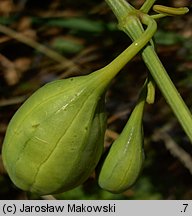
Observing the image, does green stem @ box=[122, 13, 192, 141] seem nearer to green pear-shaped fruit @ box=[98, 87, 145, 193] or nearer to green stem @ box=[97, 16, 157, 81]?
green stem @ box=[97, 16, 157, 81]

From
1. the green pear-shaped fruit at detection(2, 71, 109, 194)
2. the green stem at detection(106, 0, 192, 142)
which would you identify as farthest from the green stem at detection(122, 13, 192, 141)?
the green pear-shaped fruit at detection(2, 71, 109, 194)

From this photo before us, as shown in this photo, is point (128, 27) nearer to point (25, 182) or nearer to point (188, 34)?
point (25, 182)

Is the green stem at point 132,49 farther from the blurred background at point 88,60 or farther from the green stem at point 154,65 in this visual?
the blurred background at point 88,60

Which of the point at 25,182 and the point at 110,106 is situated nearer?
the point at 25,182

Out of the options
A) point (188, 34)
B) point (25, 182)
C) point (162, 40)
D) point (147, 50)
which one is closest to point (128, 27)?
point (147, 50)

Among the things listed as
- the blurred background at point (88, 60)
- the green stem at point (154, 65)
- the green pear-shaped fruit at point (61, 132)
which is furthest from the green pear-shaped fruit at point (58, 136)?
the blurred background at point (88, 60)

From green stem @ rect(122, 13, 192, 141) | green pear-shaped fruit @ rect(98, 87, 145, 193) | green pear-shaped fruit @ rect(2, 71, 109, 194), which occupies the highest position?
green stem @ rect(122, 13, 192, 141)
